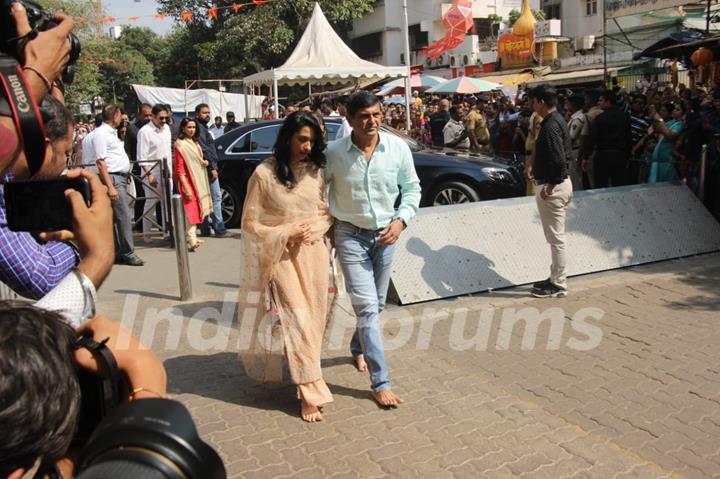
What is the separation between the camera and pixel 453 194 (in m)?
9.57

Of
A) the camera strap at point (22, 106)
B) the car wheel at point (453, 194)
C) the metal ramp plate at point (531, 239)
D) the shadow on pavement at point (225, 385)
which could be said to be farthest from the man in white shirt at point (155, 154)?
the camera strap at point (22, 106)

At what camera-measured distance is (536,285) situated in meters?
6.44

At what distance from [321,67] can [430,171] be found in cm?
632

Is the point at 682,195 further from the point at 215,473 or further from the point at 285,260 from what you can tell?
the point at 215,473

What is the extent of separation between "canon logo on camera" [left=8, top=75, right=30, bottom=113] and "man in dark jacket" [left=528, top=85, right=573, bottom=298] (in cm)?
510

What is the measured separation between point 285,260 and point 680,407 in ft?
8.12

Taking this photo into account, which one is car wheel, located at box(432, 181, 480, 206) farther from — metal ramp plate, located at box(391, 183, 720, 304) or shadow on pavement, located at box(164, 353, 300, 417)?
shadow on pavement, located at box(164, 353, 300, 417)

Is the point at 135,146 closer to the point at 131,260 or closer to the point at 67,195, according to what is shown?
the point at 131,260

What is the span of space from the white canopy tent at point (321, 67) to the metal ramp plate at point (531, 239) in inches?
327

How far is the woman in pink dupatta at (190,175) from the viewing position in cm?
877

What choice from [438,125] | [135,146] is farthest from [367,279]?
[438,125]

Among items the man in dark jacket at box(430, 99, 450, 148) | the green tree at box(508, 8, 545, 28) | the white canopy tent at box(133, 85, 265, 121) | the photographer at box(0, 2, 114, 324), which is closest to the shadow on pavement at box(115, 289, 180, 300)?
the photographer at box(0, 2, 114, 324)

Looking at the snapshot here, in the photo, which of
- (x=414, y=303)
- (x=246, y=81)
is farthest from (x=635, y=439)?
(x=246, y=81)

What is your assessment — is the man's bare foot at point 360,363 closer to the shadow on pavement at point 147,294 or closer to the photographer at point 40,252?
the shadow on pavement at point 147,294
